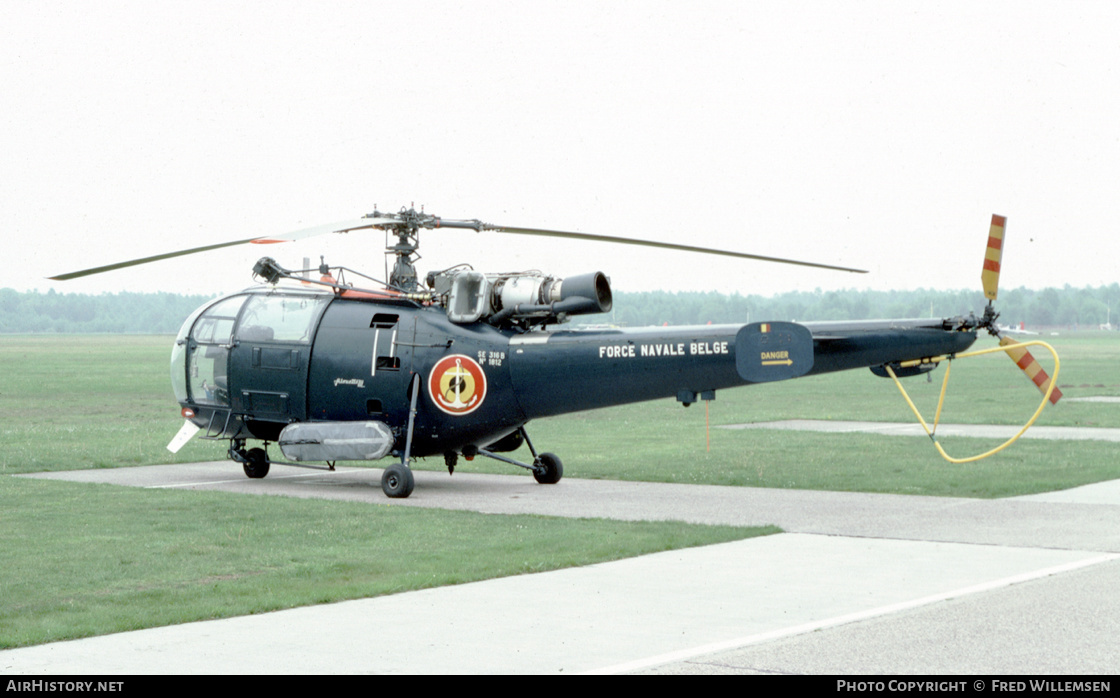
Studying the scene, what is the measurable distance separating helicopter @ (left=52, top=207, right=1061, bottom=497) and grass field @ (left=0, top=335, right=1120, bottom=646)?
2244mm

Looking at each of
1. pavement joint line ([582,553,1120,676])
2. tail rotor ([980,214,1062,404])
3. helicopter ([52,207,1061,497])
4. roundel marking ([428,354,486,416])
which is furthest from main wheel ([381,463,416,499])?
pavement joint line ([582,553,1120,676])

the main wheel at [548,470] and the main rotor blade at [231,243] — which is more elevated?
the main rotor blade at [231,243]

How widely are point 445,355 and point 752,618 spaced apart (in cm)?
926

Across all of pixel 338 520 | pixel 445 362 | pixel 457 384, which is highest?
pixel 445 362

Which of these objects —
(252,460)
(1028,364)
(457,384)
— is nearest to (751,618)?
(1028,364)

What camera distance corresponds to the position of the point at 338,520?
559 inches

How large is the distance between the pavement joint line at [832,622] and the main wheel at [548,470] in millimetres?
8681

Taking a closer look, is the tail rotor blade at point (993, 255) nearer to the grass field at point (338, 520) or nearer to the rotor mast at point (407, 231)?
the grass field at point (338, 520)

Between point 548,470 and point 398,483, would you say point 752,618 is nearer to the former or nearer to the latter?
point 398,483

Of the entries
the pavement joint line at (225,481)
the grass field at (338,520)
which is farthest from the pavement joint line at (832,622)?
the pavement joint line at (225,481)

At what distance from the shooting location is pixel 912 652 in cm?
773

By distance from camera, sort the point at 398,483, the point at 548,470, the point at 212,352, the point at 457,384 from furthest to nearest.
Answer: the point at 212,352, the point at 548,470, the point at 457,384, the point at 398,483

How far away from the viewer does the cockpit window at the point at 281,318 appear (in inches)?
725
